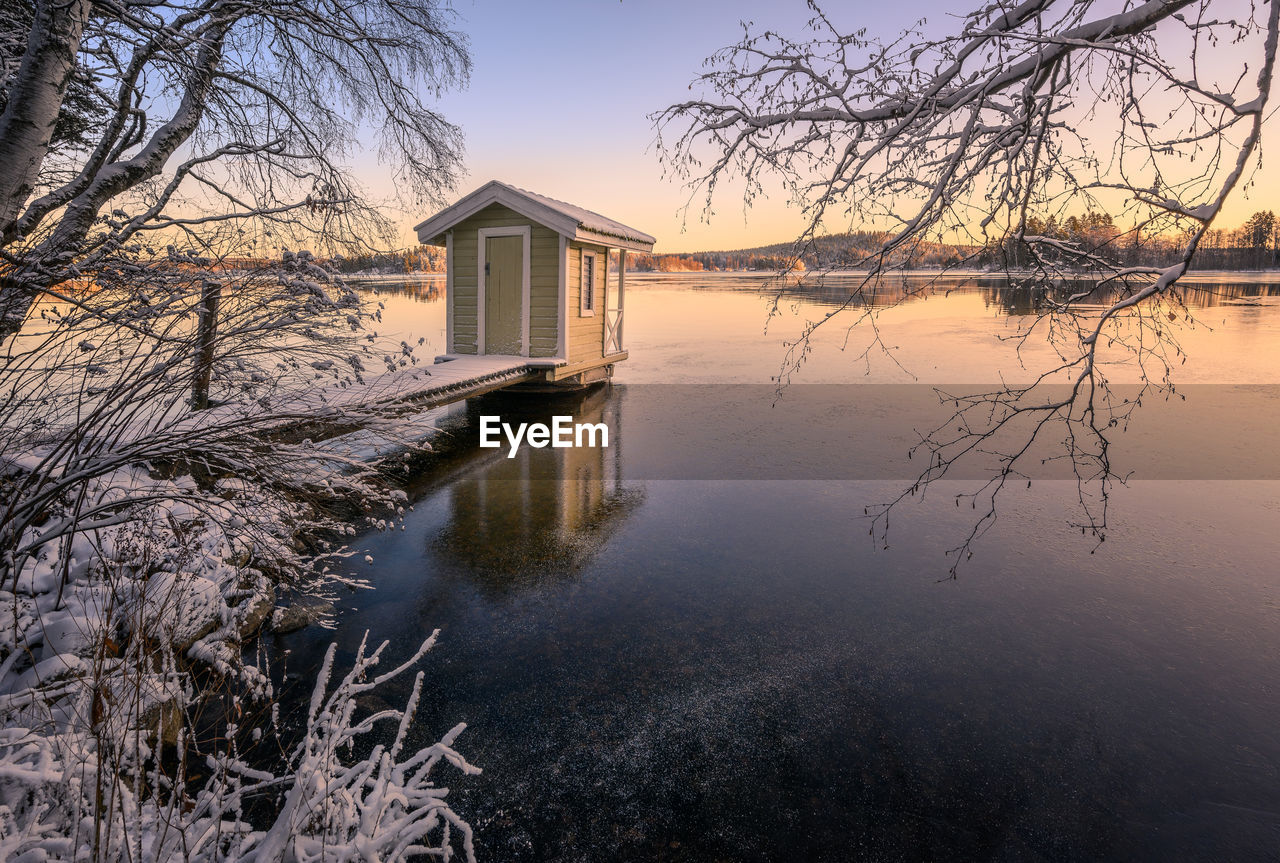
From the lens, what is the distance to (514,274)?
14.4 metres

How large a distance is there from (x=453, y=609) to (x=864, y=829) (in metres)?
3.65

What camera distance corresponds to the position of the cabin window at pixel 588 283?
15312mm

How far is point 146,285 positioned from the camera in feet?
13.2

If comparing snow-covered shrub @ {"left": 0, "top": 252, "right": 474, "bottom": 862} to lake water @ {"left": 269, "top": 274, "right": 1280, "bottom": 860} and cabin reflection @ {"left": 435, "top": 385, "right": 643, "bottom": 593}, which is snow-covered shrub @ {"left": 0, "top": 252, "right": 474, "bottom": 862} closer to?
lake water @ {"left": 269, "top": 274, "right": 1280, "bottom": 860}

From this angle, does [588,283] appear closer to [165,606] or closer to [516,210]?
[516,210]

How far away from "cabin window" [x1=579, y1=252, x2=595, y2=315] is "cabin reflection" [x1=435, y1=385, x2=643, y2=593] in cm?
387

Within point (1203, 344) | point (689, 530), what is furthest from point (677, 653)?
point (1203, 344)

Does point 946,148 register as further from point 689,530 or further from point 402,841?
point 689,530

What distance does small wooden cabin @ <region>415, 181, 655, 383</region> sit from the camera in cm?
1392

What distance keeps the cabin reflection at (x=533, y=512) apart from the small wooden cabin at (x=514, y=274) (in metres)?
2.60

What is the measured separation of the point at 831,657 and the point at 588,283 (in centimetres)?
1205

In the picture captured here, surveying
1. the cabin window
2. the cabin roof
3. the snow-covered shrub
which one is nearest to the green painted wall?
the cabin roof

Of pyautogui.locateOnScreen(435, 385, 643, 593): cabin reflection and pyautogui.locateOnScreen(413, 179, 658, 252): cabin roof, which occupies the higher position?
pyautogui.locateOnScreen(413, 179, 658, 252): cabin roof

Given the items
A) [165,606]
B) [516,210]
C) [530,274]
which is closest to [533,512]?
[165,606]
